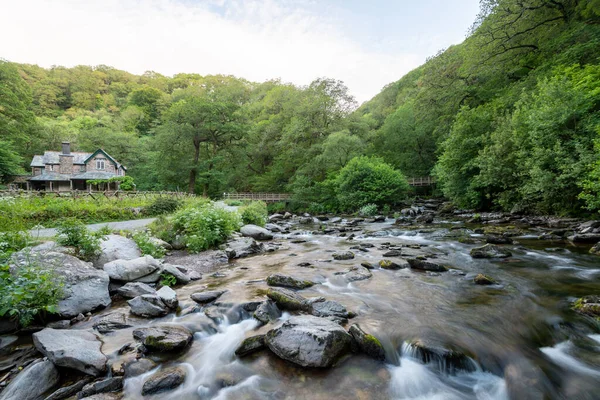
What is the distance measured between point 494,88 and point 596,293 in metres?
21.8

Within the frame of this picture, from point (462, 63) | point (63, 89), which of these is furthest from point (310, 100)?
point (63, 89)

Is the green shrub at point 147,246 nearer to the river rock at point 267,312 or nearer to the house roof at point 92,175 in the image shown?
the river rock at point 267,312

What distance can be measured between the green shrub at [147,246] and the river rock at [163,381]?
18.2 feet

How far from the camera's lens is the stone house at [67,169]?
35.7m

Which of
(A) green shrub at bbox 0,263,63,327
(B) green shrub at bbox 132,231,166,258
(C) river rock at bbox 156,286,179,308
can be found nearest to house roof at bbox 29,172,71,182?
(B) green shrub at bbox 132,231,166,258

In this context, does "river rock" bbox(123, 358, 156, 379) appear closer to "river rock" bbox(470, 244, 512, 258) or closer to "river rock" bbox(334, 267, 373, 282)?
"river rock" bbox(334, 267, 373, 282)

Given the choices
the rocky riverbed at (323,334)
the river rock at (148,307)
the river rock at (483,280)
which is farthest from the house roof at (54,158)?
the river rock at (483,280)

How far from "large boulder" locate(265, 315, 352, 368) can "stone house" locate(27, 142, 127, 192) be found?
131 ft

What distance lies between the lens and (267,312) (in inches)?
186

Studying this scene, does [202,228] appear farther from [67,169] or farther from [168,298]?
[67,169]

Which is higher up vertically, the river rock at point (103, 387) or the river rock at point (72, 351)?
the river rock at point (72, 351)

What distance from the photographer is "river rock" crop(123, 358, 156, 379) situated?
339cm

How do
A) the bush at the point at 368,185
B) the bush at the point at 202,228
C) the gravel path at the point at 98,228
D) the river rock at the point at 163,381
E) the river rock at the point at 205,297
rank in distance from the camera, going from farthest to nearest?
the bush at the point at 368,185 < the bush at the point at 202,228 < the gravel path at the point at 98,228 < the river rock at the point at 205,297 < the river rock at the point at 163,381

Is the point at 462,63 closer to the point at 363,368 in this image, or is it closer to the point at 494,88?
the point at 494,88
